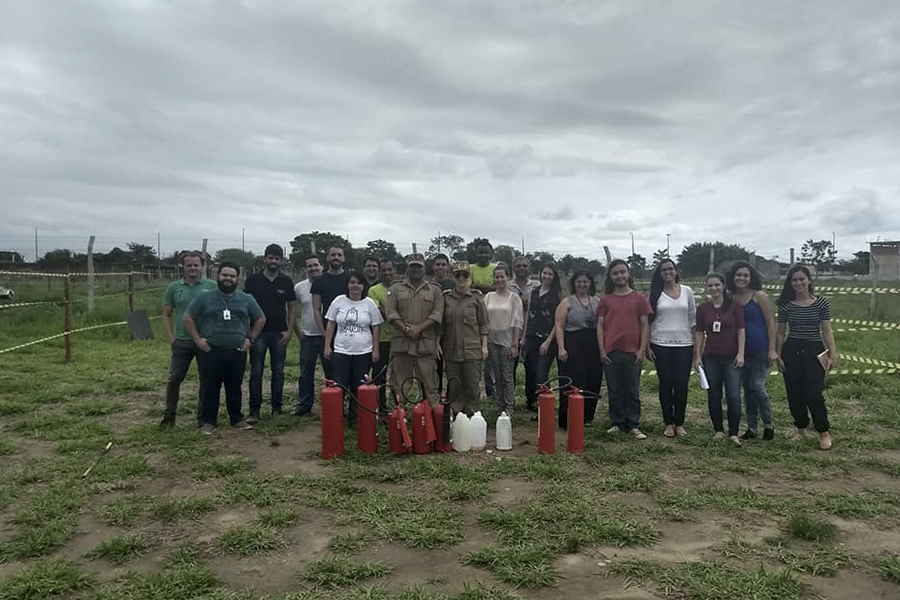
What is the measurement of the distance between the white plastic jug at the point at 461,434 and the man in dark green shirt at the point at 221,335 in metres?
2.28

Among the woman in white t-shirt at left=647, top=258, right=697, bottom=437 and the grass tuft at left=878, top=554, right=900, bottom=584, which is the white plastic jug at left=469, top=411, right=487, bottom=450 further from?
the grass tuft at left=878, top=554, right=900, bottom=584

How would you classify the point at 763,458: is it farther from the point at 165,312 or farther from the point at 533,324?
the point at 165,312

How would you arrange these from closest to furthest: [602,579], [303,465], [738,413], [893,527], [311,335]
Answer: [602,579]
[893,527]
[303,465]
[738,413]
[311,335]

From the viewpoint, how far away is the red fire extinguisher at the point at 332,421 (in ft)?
17.2

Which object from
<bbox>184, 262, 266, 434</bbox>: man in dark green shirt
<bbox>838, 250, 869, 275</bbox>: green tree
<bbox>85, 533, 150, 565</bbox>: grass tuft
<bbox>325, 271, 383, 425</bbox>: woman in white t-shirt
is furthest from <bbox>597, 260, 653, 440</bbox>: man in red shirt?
<bbox>838, 250, 869, 275</bbox>: green tree

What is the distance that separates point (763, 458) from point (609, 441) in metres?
1.31

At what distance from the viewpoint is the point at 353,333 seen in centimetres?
609

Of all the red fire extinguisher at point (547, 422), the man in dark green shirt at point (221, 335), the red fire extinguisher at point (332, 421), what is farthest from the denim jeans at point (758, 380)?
the man in dark green shirt at point (221, 335)

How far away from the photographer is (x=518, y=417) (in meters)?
6.95

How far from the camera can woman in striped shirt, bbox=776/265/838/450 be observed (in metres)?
5.68

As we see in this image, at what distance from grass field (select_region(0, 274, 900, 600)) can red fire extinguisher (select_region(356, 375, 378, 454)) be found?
15 cm

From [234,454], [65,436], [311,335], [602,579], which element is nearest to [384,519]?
[602,579]

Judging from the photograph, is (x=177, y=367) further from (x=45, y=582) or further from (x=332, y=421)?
(x=45, y=582)

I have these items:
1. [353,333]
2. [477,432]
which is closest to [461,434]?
[477,432]
